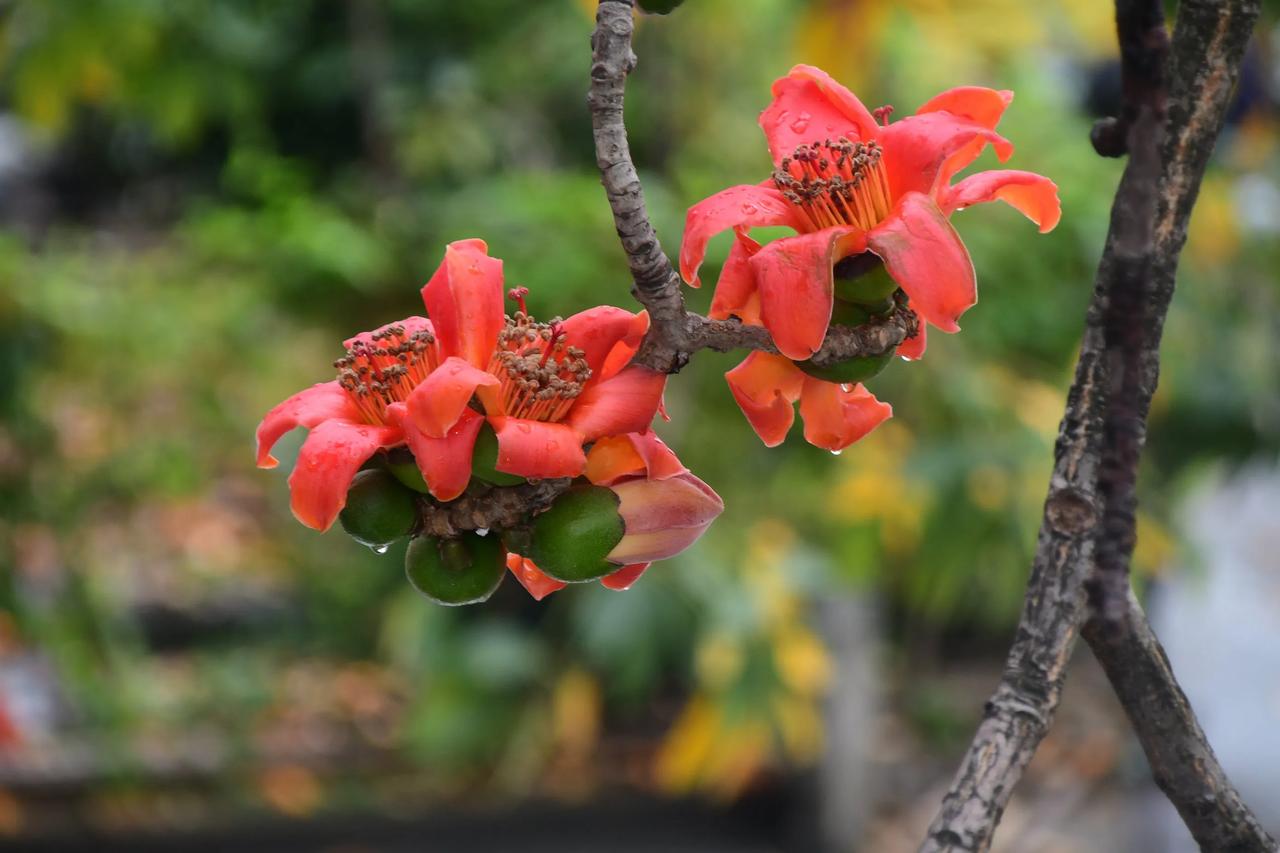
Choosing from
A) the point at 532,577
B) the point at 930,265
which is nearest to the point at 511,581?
the point at 532,577

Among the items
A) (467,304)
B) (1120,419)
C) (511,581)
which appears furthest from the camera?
(511,581)

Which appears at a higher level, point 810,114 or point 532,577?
point 810,114

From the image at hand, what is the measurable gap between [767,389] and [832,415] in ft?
0.07

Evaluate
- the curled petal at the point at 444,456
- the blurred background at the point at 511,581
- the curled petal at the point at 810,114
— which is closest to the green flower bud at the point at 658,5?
the curled petal at the point at 810,114

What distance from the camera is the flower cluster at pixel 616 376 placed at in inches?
15.2

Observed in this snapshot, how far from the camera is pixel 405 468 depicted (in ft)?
1.37

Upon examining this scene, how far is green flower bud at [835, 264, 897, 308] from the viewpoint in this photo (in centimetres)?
40

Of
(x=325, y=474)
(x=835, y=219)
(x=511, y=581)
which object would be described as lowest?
(x=325, y=474)

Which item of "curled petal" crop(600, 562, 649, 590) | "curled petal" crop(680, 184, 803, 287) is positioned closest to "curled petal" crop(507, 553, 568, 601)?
"curled petal" crop(600, 562, 649, 590)

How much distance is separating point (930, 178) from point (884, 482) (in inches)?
57.2

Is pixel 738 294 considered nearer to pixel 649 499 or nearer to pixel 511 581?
pixel 649 499

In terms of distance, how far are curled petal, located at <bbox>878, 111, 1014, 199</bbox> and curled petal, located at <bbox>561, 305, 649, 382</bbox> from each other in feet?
0.31

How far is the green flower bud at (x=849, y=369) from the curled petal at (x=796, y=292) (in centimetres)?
3

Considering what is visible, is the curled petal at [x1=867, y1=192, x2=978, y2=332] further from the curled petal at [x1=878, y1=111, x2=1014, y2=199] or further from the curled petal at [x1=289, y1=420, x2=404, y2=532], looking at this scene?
the curled petal at [x1=289, y1=420, x2=404, y2=532]
